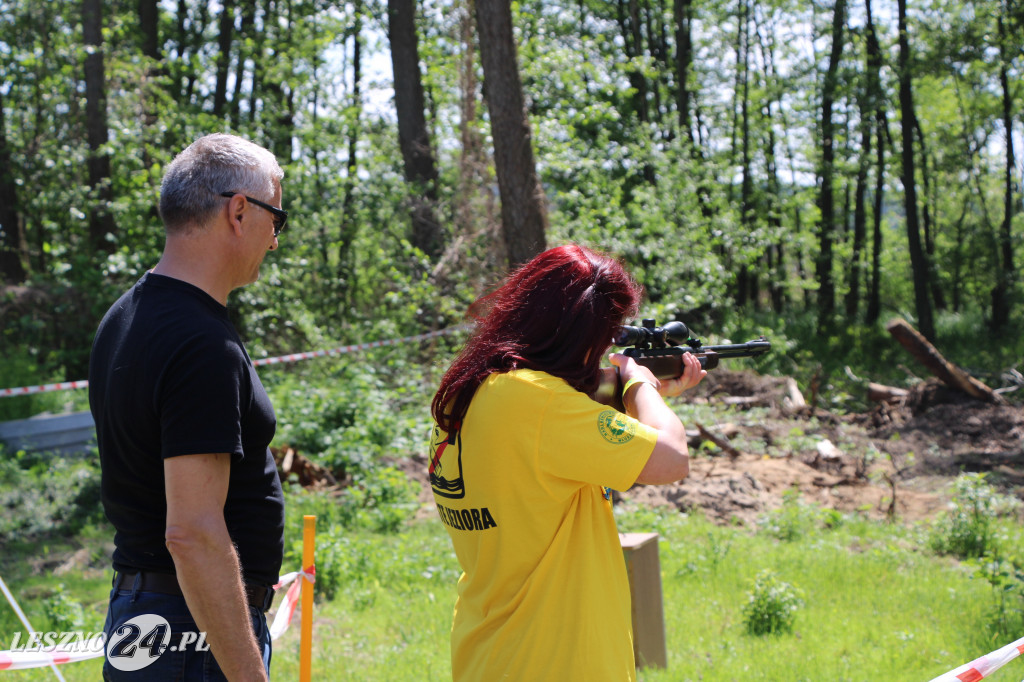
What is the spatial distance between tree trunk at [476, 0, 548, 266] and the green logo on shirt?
5.92m

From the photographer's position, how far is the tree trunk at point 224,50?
17562mm

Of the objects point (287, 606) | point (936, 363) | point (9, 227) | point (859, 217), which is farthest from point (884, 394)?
point (859, 217)

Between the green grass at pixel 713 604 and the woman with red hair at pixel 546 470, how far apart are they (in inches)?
101

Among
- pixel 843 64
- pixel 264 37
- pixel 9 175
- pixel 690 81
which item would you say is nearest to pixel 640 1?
pixel 690 81

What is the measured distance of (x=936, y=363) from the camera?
37.5 feet

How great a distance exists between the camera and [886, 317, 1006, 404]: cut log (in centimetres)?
1112

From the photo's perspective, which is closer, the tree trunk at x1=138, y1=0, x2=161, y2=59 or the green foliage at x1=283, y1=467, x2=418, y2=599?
the green foliage at x1=283, y1=467, x2=418, y2=599

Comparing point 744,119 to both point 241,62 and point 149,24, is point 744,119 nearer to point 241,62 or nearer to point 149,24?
point 241,62

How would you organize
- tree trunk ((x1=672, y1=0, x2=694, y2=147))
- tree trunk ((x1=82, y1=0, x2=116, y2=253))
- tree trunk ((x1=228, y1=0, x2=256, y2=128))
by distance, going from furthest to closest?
tree trunk ((x1=672, y1=0, x2=694, y2=147)) → tree trunk ((x1=228, y1=0, x2=256, y2=128)) → tree trunk ((x1=82, y1=0, x2=116, y2=253))

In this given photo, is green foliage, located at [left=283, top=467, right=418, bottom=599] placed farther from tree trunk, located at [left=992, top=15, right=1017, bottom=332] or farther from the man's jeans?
tree trunk, located at [left=992, top=15, right=1017, bottom=332]

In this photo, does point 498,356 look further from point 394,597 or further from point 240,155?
point 394,597

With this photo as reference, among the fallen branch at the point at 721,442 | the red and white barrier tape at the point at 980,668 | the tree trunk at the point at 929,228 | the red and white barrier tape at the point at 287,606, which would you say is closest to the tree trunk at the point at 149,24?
the fallen branch at the point at 721,442

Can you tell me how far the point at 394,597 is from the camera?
543cm

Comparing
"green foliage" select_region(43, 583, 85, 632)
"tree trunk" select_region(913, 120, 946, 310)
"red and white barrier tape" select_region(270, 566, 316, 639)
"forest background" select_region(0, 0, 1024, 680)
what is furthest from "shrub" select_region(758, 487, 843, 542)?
"tree trunk" select_region(913, 120, 946, 310)
